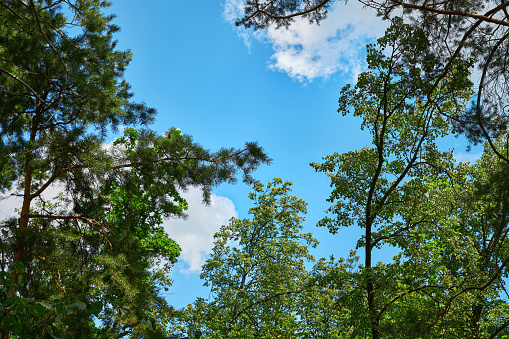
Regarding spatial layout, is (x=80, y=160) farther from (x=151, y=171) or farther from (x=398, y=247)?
(x=398, y=247)

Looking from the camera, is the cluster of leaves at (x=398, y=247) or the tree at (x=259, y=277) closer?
the cluster of leaves at (x=398, y=247)

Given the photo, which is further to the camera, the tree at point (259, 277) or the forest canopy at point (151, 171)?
the tree at point (259, 277)

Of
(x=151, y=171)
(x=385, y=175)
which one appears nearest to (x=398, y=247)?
(x=385, y=175)

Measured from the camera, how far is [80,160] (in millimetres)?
6406

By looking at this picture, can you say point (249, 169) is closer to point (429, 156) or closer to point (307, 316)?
point (429, 156)

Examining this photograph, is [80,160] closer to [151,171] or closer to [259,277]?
[151,171]

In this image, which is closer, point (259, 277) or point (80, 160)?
point (80, 160)

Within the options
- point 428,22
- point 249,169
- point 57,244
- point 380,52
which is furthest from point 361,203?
point 57,244

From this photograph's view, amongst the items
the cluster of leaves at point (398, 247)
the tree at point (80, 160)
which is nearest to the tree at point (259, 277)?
the cluster of leaves at point (398, 247)

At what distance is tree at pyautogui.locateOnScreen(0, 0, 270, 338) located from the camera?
20.5 feet

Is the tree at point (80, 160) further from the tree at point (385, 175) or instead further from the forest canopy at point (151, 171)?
the tree at point (385, 175)

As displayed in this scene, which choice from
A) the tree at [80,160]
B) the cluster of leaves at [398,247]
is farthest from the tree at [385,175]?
the tree at [80,160]

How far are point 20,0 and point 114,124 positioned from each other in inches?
96.4

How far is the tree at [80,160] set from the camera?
20.5ft
